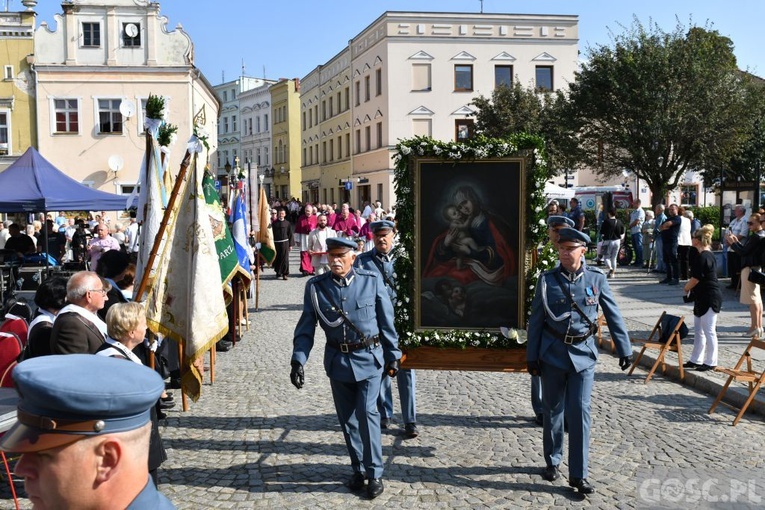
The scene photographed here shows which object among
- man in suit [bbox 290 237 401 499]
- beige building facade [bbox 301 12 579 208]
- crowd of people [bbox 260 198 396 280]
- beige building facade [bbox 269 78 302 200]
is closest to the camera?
man in suit [bbox 290 237 401 499]

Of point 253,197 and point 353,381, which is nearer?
point 353,381

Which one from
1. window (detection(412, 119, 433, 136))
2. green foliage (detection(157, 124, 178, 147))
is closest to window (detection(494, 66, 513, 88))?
window (detection(412, 119, 433, 136))

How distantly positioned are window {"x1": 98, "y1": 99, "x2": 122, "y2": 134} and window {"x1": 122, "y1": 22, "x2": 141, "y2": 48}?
2799 millimetres

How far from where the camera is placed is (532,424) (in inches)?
309

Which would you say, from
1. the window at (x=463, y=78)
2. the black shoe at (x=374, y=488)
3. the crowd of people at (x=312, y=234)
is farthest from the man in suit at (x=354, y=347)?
the window at (x=463, y=78)

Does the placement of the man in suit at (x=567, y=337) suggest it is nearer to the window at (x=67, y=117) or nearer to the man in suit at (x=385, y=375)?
the man in suit at (x=385, y=375)

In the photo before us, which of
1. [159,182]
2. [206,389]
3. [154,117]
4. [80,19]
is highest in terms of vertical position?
[80,19]

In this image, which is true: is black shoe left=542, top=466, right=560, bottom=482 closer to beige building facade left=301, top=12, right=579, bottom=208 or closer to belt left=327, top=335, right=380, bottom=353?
belt left=327, top=335, right=380, bottom=353

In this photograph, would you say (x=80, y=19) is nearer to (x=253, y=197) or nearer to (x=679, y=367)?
(x=253, y=197)

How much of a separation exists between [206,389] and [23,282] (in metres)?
10.4

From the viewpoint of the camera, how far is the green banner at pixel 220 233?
9260 mm

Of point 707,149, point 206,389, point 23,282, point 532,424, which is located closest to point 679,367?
point 532,424

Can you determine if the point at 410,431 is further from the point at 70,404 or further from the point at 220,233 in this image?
the point at 70,404

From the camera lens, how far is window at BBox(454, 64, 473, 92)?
1890 inches
